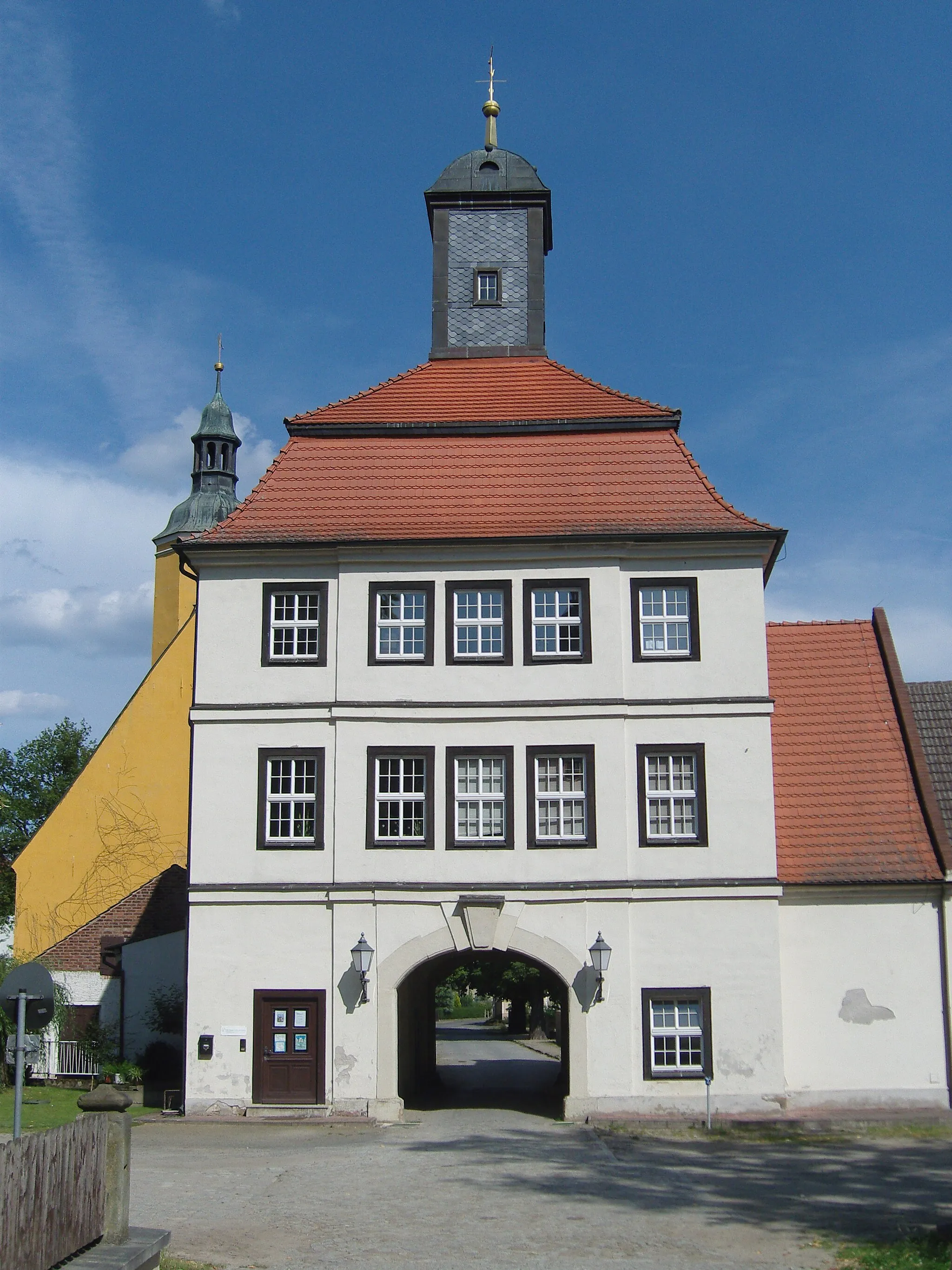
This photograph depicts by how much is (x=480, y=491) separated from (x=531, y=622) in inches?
102

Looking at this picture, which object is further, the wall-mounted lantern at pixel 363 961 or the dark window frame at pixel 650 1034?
the wall-mounted lantern at pixel 363 961

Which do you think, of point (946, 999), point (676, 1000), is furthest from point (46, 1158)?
point (946, 999)

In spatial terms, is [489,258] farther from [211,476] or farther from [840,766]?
[211,476]

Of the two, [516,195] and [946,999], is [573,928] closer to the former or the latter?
[946,999]

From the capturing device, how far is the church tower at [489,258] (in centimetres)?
2672

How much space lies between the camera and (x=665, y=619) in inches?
866

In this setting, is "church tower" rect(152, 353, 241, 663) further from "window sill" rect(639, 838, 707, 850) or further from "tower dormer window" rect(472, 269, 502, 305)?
"window sill" rect(639, 838, 707, 850)

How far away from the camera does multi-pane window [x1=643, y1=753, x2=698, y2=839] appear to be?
2130 cm

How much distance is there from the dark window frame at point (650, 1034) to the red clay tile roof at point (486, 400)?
976 cm

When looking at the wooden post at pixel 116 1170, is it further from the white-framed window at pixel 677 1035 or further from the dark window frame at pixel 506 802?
the white-framed window at pixel 677 1035

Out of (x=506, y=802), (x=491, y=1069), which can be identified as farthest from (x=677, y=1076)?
(x=491, y=1069)

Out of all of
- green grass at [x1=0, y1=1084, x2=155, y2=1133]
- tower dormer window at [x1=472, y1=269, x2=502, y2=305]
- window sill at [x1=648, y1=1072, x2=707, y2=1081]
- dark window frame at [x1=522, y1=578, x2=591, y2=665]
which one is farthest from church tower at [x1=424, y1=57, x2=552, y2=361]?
green grass at [x1=0, y1=1084, x2=155, y2=1133]

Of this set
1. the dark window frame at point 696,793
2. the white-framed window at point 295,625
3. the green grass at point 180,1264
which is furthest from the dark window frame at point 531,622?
the green grass at point 180,1264

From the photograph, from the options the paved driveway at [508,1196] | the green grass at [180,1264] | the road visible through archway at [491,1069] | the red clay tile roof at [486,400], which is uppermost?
the red clay tile roof at [486,400]
